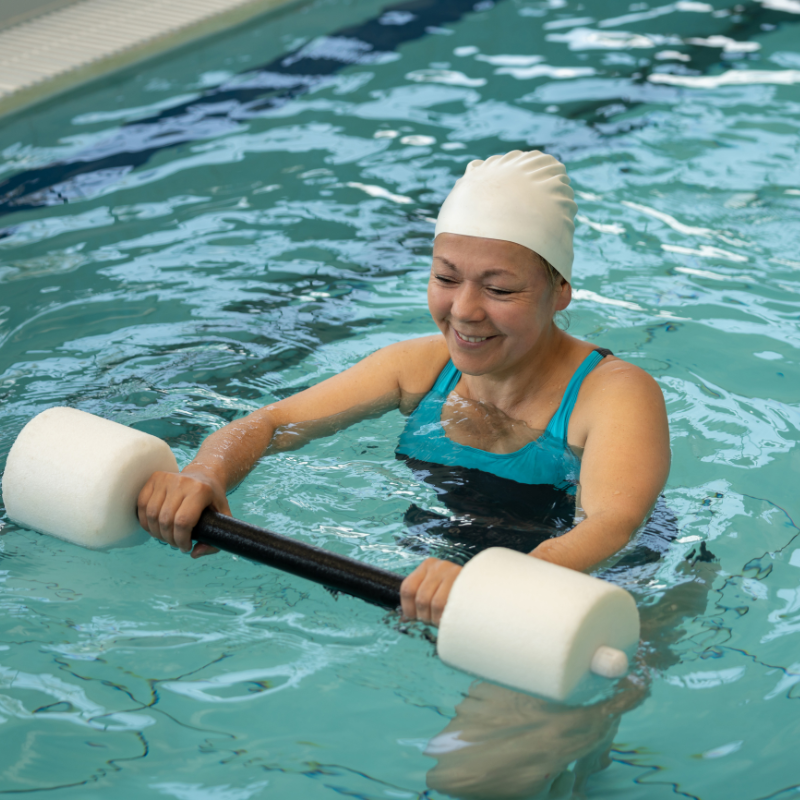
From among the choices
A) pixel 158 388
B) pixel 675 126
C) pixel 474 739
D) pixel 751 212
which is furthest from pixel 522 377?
pixel 675 126

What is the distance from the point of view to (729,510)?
10.9ft

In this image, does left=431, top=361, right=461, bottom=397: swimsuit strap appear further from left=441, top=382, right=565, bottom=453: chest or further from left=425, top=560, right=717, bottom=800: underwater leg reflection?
left=425, top=560, right=717, bottom=800: underwater leg reflection

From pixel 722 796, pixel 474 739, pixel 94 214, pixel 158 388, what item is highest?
pixel 94 214

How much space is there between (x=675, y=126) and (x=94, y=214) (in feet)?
13.4

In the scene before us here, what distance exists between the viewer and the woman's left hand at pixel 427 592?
2068 mm

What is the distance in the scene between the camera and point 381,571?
2131mm

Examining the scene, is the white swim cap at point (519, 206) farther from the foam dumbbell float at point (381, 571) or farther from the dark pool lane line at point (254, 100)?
the dark pool lane line at point (254, 100)

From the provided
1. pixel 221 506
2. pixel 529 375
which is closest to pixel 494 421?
pixel 529 375

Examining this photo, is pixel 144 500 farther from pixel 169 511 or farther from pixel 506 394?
pixel 506 394

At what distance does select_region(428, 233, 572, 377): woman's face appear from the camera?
2723 millimetres

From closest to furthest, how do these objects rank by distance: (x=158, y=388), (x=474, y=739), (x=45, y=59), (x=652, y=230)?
(x=474, y=739), (x=158, y=388), (x=652, y=230), (x=45, y=59)

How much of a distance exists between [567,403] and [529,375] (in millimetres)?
170

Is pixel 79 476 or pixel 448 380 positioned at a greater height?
pixel 79 476

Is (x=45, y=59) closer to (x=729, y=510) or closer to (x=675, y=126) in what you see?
(x=675, y=126)
